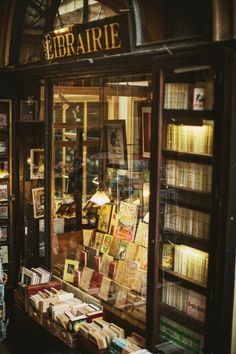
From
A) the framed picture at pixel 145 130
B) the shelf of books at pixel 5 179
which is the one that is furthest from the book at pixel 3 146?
the framed picture at pixel 145 130

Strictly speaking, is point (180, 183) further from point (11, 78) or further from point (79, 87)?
point (11, 78)

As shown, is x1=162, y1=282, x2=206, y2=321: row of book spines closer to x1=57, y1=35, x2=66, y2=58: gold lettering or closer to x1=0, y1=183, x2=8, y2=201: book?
x1=57, y1=35, x2=66, y2=58: gold lettering

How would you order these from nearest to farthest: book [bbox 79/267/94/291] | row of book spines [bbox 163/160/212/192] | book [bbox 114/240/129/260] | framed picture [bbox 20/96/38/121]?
row of book spines [bbox 163/160/212/192] < book [bbox 114/240/129/260] < book [bbox 79/267/94/291] < framed picture [bbox 20/96/38/121]

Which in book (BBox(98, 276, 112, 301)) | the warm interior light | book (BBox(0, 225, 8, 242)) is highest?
the warm interior light

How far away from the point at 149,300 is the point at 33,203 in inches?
114

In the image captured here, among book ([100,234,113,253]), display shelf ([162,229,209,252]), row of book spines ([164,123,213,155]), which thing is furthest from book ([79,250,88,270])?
row of book spines ([164,123,213,155])

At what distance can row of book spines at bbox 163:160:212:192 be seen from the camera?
12.8ft

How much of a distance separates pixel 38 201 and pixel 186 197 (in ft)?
10.0

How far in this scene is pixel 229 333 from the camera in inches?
148

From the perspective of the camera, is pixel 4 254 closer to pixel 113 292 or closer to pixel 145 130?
pixel 113 292

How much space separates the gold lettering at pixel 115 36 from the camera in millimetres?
4559

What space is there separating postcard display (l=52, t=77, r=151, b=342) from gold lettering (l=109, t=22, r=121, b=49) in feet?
1.34

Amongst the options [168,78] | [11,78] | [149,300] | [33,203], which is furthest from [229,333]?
[11,78]

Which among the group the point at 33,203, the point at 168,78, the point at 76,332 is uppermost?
the point at 168,78
